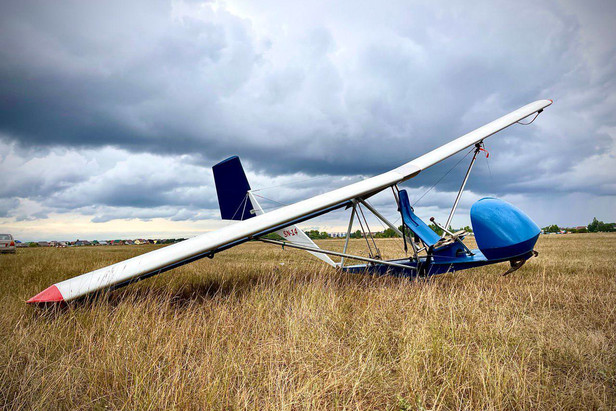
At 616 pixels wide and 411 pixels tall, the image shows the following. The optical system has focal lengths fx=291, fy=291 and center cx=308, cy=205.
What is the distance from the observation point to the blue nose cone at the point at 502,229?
18.3 ft

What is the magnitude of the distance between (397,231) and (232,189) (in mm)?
4793

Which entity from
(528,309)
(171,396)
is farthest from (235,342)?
(528,309)

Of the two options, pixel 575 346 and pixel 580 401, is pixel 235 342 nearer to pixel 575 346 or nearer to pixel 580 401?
pixel 580 401

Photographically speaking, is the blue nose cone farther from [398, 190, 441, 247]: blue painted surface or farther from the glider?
[398, 190, 441, 247]: blue painted surface

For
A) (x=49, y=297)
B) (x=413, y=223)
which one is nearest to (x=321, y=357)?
(x=49, y=297)

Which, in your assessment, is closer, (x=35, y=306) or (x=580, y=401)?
(x=580, y=401)

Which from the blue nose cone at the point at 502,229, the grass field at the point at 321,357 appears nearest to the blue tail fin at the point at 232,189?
the grass field at the point at 321,357

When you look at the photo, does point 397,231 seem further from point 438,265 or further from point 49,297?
point 49,297

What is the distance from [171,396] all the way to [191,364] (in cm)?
59

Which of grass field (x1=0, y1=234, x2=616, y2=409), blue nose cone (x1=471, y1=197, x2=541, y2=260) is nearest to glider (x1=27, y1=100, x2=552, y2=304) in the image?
blue nose cone (x1=471, y1=197, x2=541, y2=260)

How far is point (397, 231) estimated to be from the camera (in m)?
6.33

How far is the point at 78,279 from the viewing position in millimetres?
4668

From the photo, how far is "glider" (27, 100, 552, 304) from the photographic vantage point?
4539 mm

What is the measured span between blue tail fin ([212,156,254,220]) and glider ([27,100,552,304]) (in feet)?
0.21
